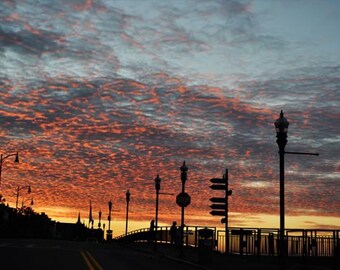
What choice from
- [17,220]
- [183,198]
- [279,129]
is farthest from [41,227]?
[279,129]

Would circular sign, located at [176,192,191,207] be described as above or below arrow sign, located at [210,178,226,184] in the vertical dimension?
below

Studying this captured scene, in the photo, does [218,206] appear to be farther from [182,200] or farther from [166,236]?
[166,236]

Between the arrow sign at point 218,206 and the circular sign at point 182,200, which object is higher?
the circular sign at point 182,200

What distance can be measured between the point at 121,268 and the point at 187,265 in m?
4.90

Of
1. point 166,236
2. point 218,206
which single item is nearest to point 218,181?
point 218,206

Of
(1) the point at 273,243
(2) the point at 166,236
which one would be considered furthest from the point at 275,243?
(2) the point at 166,236

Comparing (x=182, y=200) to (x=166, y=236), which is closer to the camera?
(x=182, y=200)

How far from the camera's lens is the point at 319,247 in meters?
29.0

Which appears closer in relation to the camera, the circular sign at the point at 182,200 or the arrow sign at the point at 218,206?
the arrow sign at the point at 218,206

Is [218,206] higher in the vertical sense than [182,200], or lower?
lower

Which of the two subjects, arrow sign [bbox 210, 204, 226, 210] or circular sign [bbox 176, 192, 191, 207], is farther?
circular sign [bbox 176, 192, 191, 207]

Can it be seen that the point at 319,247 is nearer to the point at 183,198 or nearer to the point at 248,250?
the point at 248,250

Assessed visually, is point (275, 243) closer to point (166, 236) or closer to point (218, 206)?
point (218, 206)

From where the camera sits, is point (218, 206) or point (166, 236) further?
point (166, 236)
